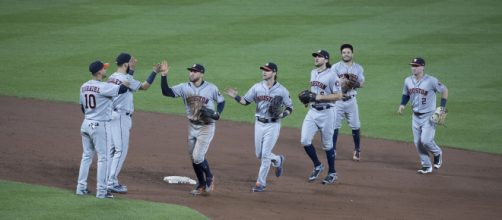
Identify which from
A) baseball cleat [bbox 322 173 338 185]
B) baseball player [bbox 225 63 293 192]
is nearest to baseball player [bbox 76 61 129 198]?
baseball player [bbox 225 63 293 192]

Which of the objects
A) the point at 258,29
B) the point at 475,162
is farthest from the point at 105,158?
the point at 258,29

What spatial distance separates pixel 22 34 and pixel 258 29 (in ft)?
20.3

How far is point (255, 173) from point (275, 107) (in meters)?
1.53

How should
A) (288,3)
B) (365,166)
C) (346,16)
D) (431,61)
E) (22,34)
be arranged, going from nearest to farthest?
(365,166) < (431,61) < (22,34) < (346,16) < (288,3)

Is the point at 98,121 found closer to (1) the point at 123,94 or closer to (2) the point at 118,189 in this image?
(1) the point at 123,94

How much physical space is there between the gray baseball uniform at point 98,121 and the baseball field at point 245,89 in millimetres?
394

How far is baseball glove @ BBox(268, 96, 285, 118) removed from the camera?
11.6 meters

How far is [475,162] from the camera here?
44.9 feet

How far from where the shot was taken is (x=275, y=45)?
2167 cm

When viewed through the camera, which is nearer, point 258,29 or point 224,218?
point 224,218

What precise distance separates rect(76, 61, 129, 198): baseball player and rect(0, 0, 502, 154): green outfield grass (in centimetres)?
568

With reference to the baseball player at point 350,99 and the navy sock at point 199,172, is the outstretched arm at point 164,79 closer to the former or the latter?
the navy sock at point 199,172

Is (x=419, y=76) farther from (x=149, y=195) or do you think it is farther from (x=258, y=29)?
(x=258, y=29)

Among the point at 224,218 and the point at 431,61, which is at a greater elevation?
the point at 431,61
